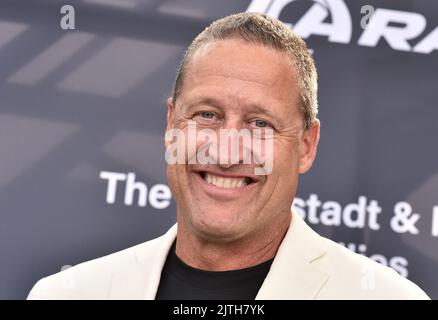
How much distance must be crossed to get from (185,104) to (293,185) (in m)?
0.39

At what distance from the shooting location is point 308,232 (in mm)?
1942

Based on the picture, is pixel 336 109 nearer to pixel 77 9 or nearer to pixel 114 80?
pixel 114 80

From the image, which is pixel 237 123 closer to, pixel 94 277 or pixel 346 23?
pixel 94 277

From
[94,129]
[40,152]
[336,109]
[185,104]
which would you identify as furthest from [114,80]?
[185,104]

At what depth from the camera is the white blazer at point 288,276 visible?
1801 millimetres

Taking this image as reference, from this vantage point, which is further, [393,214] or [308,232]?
[393,214]

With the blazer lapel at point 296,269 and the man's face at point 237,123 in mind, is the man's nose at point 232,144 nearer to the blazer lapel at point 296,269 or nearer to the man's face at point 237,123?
the man's face at point 237,123

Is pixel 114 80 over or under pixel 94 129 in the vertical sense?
over

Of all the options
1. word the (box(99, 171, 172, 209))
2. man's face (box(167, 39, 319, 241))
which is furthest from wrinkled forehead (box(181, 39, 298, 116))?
word the (box(99, 171, 172, 209))

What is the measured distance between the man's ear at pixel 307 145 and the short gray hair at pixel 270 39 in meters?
0.04

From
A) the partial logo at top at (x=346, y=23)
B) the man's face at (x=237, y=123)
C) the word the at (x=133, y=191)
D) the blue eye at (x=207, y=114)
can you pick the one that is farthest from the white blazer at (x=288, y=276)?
the partial logo at top at (x=346, y=23)

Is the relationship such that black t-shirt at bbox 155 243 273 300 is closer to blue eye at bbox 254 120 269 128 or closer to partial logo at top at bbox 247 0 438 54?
blue eye at bbox 254 120 269 128

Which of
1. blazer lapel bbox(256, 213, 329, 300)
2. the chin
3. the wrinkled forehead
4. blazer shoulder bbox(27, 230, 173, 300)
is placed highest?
the wrinkled forehead

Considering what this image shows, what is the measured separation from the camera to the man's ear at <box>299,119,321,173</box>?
78.5 inches
